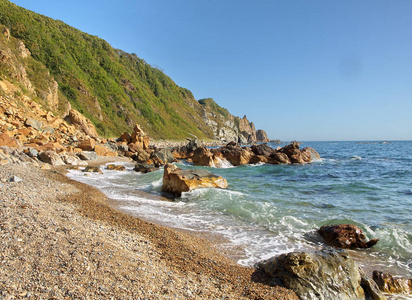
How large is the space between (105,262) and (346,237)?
21.8 ft

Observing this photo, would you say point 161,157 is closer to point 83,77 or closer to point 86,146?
point 86,146

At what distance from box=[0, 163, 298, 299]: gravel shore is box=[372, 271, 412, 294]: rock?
2.11 meters

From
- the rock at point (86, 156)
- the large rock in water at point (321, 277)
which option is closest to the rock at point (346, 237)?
the large rock in water at point (321, 277)

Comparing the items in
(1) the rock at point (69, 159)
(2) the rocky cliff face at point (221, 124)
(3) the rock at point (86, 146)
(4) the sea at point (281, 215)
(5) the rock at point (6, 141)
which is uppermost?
(2) the rocky cliff face at point (221, 124)

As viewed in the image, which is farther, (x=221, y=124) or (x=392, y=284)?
(x=221, y=124)

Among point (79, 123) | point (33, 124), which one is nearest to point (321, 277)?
point (33, 124)

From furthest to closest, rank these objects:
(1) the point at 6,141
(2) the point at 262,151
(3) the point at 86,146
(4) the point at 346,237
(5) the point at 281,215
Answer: (2) the point at 262,151 < (3) the point at 86,146 < (1) the point at 6,141 < (5) the point at 281,215 < (4) the point at 346,237

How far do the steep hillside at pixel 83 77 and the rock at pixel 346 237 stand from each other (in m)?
42.3

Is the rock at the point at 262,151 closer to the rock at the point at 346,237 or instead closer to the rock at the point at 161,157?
the rock at the point at 161,157

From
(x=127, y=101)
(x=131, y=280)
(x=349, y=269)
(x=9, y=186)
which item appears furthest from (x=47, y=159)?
(x=127, y=101)

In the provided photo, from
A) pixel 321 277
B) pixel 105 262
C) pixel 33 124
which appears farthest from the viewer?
pixel 33 124

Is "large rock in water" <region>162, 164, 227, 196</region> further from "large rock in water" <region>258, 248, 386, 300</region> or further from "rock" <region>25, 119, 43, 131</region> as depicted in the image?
"rock" <region>25, 119, 43, 131</region>

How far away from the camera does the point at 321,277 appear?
481 centimetres

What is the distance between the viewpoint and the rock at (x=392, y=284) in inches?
198
